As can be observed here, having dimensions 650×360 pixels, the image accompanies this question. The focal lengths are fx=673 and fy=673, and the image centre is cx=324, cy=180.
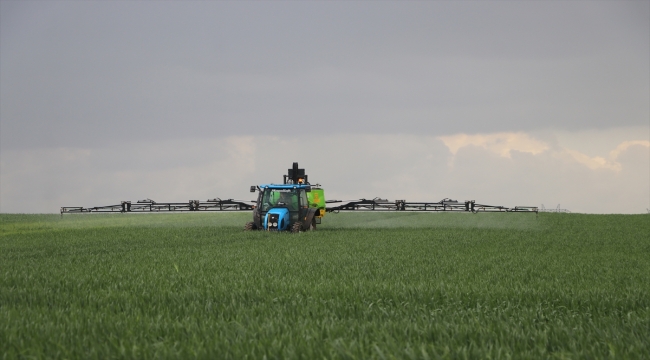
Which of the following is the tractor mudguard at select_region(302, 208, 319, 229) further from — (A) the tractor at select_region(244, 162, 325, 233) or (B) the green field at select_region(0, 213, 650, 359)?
(B) the green field at select_region(0, 213, 650, 359)

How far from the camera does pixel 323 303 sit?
1030cm

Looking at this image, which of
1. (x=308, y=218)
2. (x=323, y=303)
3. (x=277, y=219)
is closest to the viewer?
(x=323, y=303)

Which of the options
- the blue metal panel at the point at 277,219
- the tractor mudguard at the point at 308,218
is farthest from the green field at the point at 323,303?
the tractor mudguard at the point at 308,218

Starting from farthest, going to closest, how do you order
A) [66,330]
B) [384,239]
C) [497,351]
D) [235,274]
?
[384,239]
[235,274]
[66,330]
[497,351]

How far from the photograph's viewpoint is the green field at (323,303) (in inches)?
284

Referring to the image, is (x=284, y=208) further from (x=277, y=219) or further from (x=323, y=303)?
(x=323, y=303)

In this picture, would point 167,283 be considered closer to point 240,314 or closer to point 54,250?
point 240,314

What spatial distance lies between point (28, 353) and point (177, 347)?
164cm

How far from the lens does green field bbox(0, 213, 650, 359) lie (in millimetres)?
7215

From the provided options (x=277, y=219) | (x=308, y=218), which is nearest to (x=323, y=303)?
(x=277, y=219)

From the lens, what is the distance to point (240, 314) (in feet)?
31.0

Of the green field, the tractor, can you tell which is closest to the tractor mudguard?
the tractor

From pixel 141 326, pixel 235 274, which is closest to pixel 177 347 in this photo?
pixel 141 326

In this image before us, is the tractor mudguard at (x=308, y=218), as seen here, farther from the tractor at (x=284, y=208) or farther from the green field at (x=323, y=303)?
the green field at (x=323, y=303)
